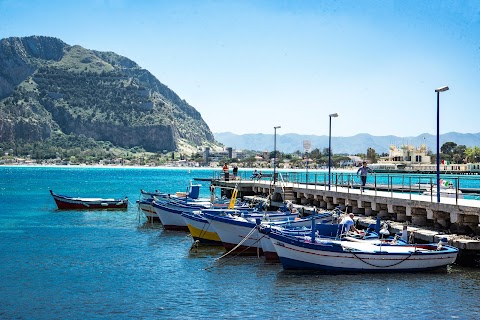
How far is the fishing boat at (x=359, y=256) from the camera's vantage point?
81.5ft

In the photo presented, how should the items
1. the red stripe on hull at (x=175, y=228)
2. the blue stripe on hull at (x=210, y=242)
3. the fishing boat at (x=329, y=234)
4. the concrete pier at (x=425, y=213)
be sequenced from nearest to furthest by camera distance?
1. the concrete pier at (x=425, y=213)
2. the fishing boat at (x=329, y=234)
3. the blue stripe on hull at (x=210, y=242)
4. the red stripe on hull at (x=175, y=228)

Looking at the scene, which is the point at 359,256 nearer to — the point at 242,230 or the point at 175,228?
the point at 242,230

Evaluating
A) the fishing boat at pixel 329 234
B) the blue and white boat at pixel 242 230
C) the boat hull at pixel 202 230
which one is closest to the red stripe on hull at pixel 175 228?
the boat hull at pixel 202 230

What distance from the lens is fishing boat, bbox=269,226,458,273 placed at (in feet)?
81.5

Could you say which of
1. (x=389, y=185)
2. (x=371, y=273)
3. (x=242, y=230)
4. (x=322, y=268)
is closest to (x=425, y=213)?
(x=371, y=273)

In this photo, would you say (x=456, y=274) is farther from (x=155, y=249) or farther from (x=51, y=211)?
(x=51, y=211)

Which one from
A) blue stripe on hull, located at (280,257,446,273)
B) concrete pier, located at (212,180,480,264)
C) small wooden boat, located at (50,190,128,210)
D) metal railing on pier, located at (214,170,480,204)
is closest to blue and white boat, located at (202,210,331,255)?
blue stripe on hull, located at (280,257,446,273)

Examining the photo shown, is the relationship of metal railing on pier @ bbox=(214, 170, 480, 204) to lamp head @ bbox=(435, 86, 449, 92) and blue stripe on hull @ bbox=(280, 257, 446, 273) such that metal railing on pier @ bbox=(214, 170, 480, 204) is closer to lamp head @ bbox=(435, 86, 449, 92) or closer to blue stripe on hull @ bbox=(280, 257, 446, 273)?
lamp head @ bbox=(435, 86, 449, 92)

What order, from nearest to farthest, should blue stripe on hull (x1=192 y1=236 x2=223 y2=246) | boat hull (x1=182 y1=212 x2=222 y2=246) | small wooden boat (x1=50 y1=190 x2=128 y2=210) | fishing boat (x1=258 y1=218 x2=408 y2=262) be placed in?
1. fishing boat (x1=258 y1=218 x2=408 y2=262)
2. boat hull (x1=182 y1=212 x2=222 y2=246)
3. blue stripe on hull (x1=192 y1=236 x2=223 y2=246)
4. small wooden boat (x1=50 y1=190 x2=128 y2=210)

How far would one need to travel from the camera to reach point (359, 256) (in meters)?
24.8

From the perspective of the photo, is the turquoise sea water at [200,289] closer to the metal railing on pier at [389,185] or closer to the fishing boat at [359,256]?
the fishing boat at [359,256]

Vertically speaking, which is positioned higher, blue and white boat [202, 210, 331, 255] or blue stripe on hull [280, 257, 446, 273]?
blue and white boat [202, 210, 331, 255]

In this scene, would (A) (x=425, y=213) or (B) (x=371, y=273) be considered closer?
(B) (x=371, y=273)

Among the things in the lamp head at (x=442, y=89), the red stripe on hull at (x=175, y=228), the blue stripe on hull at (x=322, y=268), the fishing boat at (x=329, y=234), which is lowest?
the red stripe on hull at (x=175, y=228)
